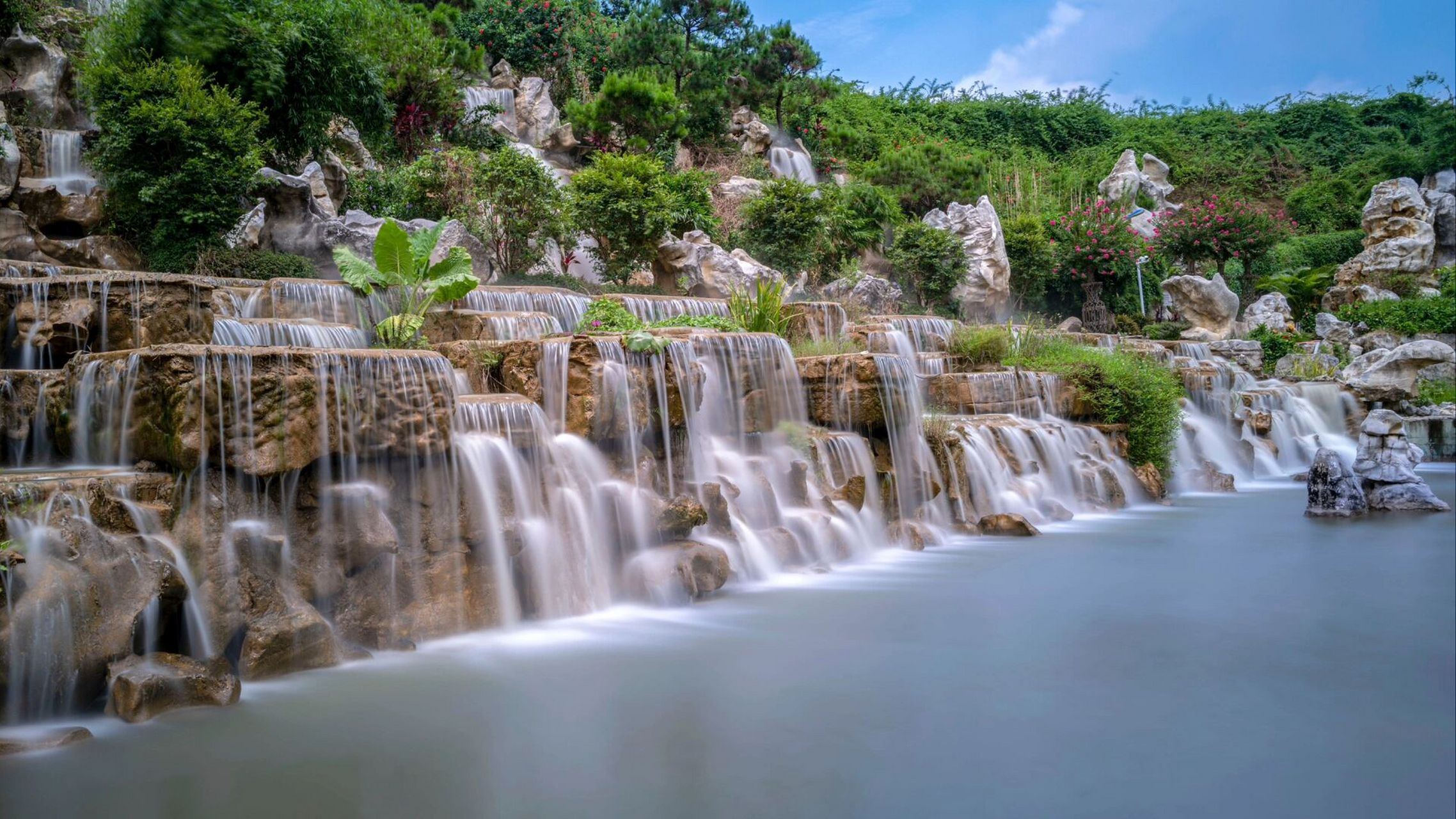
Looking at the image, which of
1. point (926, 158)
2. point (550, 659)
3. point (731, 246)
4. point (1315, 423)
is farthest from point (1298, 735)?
point (926, 158)

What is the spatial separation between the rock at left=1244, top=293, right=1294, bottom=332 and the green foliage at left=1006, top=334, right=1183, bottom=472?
11861 millimetres

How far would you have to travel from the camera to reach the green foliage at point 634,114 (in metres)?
22.8

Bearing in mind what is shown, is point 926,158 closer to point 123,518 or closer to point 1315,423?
point 1315,423

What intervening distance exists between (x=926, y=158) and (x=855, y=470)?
1905 centimetres

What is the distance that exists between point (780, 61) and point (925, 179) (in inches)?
222

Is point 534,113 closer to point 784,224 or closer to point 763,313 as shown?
point 784,224

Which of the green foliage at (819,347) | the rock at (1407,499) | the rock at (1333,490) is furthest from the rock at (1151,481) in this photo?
the green foliage at (819,347)

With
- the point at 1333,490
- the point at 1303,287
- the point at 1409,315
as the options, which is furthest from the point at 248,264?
the point at 1303,287

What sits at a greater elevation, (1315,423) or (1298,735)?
(1315,423)

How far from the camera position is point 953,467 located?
10.1m

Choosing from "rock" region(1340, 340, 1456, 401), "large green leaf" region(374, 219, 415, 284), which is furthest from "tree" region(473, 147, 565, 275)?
"rock" region(1340, 340, 1456, 401)

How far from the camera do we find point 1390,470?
9422mm

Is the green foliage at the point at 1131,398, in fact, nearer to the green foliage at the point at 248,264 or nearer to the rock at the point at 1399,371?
the rock at the point at 1399,371

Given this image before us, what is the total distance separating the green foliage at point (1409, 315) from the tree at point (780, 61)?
15800mm
